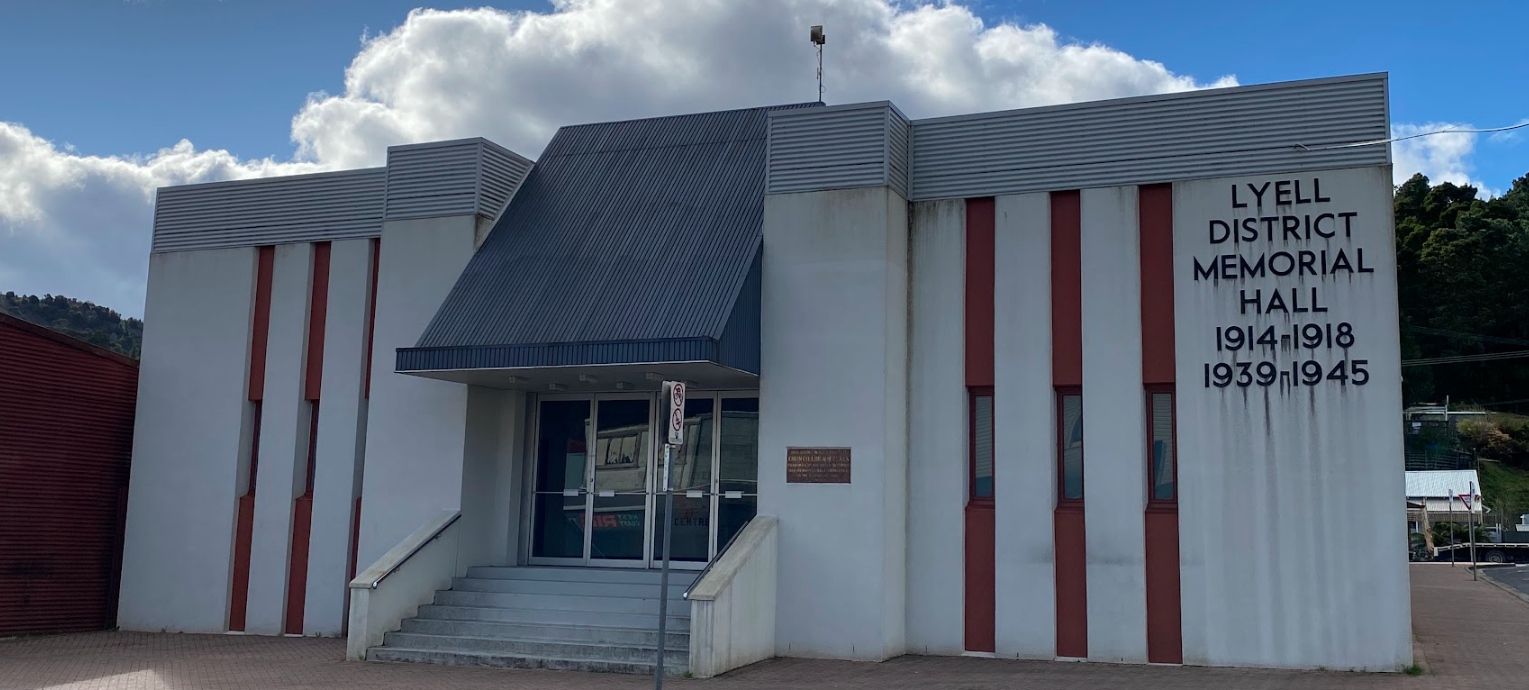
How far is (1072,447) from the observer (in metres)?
14.9

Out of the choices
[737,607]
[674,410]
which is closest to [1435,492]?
[737,607]

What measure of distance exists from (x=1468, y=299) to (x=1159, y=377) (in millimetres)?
58822

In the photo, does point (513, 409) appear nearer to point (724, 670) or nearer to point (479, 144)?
point (479, 144)

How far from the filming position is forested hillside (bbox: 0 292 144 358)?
72.0m

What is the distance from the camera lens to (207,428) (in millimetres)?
18812

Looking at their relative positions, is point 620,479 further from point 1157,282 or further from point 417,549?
point 1157,282

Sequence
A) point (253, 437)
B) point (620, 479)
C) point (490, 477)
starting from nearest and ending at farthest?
point (620, 479) → point (490, 477) → point (253, 437)

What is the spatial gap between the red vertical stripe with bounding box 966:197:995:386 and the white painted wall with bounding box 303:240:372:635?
8748 millimetres

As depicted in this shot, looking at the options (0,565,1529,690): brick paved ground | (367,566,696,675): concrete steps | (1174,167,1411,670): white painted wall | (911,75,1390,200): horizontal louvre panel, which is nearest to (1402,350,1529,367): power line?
(0,565,1529,690): brick paved ground

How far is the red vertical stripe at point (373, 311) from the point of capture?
17891 millimetres

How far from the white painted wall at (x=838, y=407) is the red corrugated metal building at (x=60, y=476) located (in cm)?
1080

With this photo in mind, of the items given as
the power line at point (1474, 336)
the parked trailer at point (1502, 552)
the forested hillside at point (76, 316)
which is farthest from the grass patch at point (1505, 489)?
the forested hillside at point (76, 316)

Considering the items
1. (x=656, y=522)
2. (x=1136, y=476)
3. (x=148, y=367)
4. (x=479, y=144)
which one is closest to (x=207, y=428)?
(x=148, y=367)

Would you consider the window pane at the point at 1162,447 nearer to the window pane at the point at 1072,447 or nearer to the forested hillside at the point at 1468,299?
the window pane at the point at 1072,447
